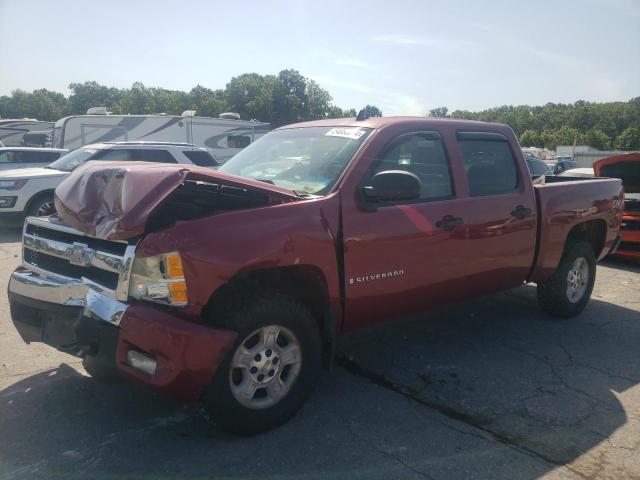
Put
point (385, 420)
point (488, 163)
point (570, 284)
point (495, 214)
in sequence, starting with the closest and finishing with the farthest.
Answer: point (385, 420)
point (495, 214)
point (488, 163)
point (570, 284)

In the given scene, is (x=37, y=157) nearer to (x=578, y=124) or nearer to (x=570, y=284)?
(x=570, y=284)

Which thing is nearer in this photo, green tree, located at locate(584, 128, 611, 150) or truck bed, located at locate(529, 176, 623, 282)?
truck bed, located at locate(529, 176, 623, 282)

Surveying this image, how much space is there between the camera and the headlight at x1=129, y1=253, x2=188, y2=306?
2811mm

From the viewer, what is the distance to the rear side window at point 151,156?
11.3 meters

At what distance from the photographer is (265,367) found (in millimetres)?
3203

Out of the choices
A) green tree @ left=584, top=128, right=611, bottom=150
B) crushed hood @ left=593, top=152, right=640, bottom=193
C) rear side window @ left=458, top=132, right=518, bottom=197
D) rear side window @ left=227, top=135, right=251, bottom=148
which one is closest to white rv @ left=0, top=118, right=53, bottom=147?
rear side window @ left=227, top=135, right=251, bottom=148

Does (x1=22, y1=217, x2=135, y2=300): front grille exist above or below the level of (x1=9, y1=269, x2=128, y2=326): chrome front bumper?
above

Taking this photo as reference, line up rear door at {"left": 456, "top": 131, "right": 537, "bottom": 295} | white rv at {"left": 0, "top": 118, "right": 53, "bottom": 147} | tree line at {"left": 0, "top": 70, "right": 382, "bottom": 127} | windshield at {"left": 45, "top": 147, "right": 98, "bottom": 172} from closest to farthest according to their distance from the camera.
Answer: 1. rear door at {"left": 456, "top": 131, "right": 537, "bottom": 295}
2. windshield at {"left": 45, "top": 147, "right": 98, "bottom": 172}
3. white rv at {"left": 0, "top": 118, "right": 53, "bottom": 147}
4. tree line at {"left": 0, "top": 70, "right": 382, "bottom": 127}

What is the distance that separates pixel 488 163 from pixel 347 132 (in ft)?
4.94

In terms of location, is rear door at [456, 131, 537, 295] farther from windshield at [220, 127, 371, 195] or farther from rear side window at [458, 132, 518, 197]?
windshield at [220, 127, 371, 195]

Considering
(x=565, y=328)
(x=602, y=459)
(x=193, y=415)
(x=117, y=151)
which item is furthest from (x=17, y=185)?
(x=602, y=459)

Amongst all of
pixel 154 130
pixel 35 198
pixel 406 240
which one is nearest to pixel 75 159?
pixel 35 198

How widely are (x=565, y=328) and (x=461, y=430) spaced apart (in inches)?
107

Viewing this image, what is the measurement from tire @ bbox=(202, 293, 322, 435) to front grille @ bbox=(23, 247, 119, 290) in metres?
0.66
